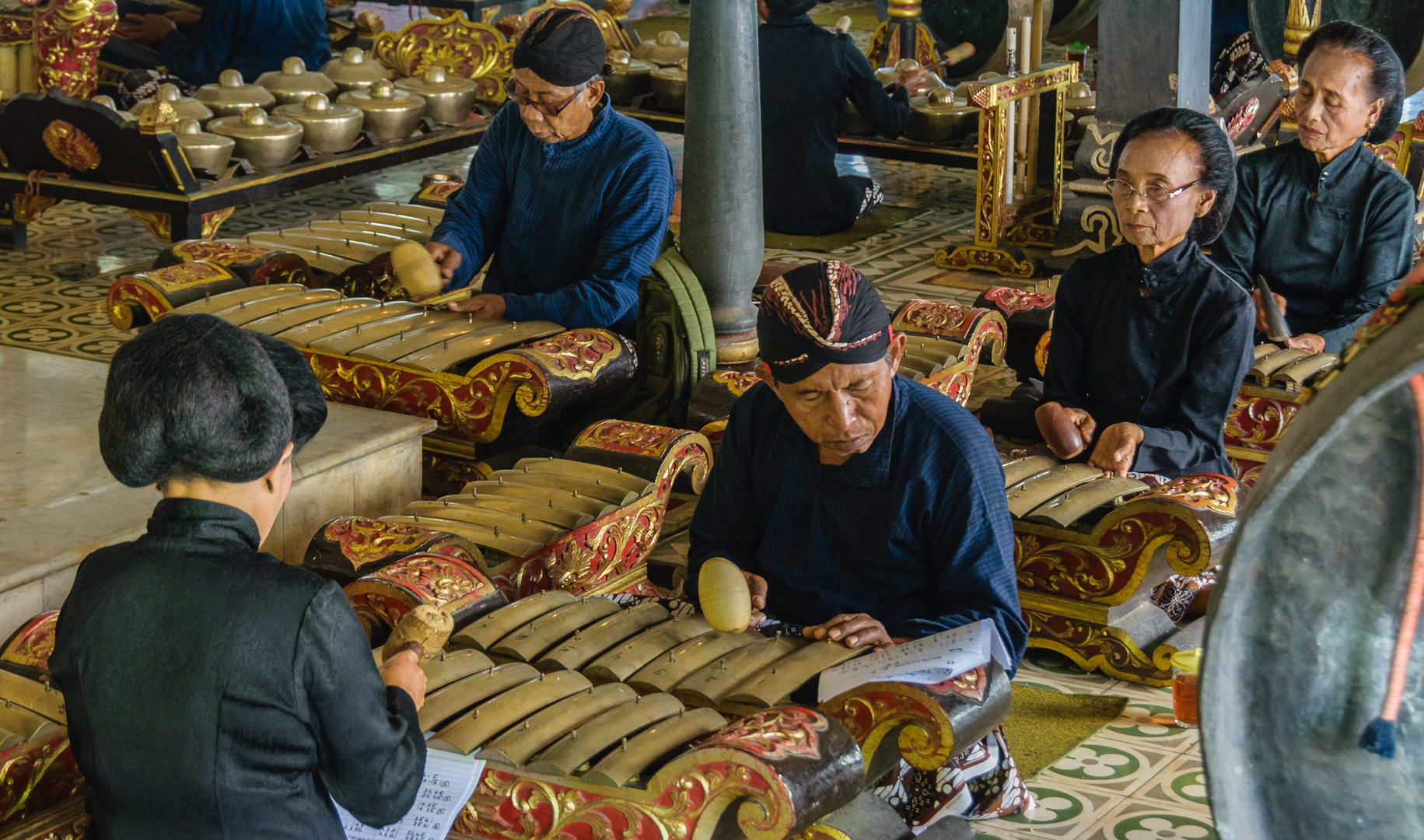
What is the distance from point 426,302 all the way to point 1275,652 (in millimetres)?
3409

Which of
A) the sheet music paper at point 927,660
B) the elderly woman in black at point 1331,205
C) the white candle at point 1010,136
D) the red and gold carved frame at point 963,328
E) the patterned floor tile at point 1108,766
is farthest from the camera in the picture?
the white candle at point 1010,136

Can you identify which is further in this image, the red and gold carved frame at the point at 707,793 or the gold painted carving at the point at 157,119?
the gold painted carving at the point at 157,119

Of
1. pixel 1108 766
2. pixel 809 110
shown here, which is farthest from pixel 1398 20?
pixel 1108 766

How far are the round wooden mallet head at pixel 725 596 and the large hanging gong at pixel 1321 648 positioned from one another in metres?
1.40

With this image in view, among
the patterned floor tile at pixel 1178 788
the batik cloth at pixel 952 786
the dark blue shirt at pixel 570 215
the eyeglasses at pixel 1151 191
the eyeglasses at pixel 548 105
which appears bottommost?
the patterned floor tile at pixel 1178 788

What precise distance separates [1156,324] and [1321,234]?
1025 millimetres

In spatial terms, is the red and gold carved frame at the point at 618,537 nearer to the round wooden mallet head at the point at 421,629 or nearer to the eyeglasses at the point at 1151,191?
the round wooden mallet head at the point at 421,629

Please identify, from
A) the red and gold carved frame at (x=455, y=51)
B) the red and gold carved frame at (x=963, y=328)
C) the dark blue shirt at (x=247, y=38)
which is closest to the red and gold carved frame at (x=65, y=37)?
the dark blue shirt at (x=247, y=38)

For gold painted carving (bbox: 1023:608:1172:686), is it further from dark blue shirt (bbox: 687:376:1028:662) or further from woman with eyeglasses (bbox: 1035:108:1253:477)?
dark blue shirt (bbox: 687:376:1028:662)

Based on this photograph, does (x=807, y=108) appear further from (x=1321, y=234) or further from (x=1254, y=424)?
(x=1254, y=424)

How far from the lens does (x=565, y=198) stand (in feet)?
12.9

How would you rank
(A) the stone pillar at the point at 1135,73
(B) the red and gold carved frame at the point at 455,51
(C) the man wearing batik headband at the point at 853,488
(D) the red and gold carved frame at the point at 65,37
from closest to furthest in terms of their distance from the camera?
1. (C) the man wearing batik headband at the point at 853,488
2. (A) the stone pillar at the point at 1135,73
3. (D) the red and gold carved frame at the point at 65,37
4. (B) the red and gold carved frame at the point at 455,51

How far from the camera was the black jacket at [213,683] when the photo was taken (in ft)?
4.74

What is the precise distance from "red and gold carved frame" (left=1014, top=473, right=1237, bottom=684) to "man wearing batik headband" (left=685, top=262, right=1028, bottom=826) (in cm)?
64
